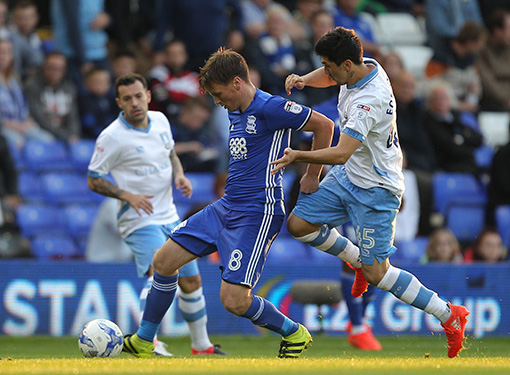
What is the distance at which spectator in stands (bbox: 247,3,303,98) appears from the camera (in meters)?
13.4

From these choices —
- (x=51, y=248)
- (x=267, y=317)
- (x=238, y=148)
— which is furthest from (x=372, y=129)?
(x=51, y=248)

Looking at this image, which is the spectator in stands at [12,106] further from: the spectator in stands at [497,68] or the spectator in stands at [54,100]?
the spectator in stands at [497,68]

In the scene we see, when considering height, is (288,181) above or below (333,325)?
above

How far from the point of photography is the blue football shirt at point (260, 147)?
688 cm

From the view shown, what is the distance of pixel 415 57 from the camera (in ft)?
53.2

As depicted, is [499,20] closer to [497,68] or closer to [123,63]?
[497,68]

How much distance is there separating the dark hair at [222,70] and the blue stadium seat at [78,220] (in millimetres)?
5268

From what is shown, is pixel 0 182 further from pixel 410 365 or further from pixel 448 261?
pixel 410 365

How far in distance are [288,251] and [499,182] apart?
320 centimetres

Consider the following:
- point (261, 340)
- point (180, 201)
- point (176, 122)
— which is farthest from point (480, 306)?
point (176, 122)

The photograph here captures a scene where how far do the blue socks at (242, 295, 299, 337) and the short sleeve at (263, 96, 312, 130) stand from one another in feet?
4.42

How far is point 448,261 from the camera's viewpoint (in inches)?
451

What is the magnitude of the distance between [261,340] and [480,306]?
267 cm

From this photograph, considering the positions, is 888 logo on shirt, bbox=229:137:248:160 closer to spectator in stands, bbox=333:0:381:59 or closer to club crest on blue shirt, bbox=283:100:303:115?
club crest on blue shirt, bbox=283:100:303:115
